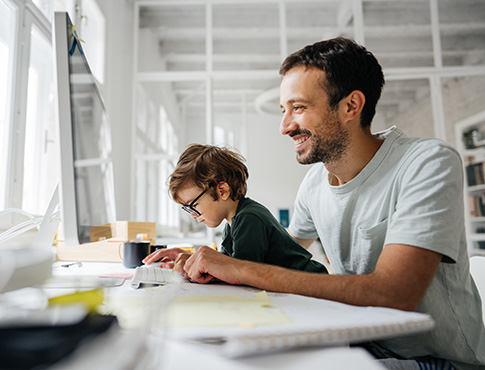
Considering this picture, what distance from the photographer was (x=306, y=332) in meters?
0.34

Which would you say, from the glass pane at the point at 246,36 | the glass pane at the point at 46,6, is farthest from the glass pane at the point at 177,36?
the glass pane at the point at 46,6

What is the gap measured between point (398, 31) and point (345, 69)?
3.60m

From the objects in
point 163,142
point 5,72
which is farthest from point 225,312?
point 163,142

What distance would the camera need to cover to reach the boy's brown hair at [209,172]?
1322 millimetres

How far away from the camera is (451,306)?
773 millimetres

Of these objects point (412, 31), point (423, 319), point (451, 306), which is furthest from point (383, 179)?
point (412, 31)

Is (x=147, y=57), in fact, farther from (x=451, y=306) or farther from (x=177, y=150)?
(x=451, y=306)

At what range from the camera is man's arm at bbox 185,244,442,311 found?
0.60m

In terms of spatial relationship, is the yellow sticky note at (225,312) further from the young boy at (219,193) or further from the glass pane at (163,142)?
the glass pane at (163,142)

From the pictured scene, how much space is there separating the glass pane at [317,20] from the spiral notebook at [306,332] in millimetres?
4054

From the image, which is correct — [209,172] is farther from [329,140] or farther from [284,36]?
[284,36]

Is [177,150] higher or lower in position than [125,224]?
higher

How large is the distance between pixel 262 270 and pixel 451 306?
0.47 m

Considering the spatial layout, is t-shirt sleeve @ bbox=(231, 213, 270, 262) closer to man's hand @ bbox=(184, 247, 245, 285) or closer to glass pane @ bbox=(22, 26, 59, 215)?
man's hand @ bbox=(184, 247, 245, 285)
